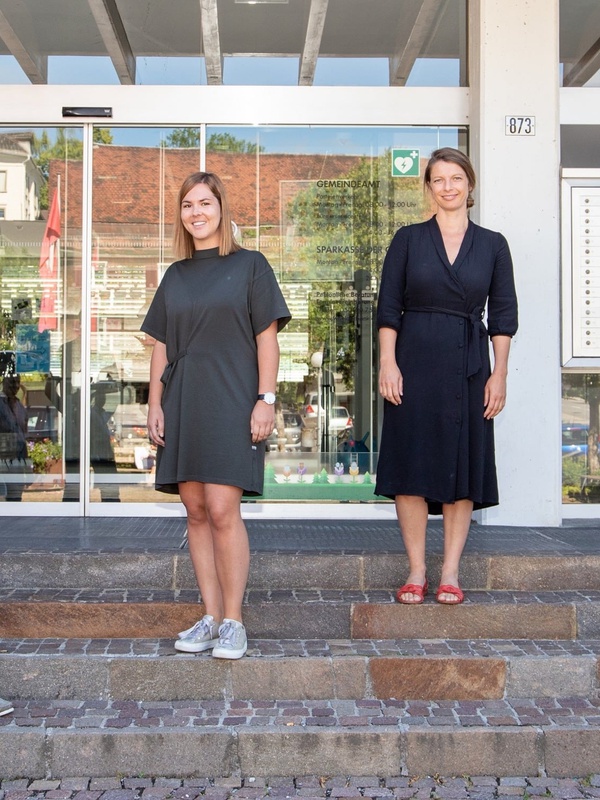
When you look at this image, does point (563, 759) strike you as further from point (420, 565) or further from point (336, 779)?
point (420, 565)

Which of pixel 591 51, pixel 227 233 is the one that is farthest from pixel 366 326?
pixel 227 233

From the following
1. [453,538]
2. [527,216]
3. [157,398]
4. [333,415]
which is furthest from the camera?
[333,415]

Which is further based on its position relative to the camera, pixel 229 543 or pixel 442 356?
pixel 442 356

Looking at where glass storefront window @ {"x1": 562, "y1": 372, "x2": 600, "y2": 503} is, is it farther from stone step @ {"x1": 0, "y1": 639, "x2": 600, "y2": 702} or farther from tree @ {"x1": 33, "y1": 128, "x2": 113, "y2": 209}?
tree @ {"x1": 33, "y1": 128, "x2": 113, "y2": 209}

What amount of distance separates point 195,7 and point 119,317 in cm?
219

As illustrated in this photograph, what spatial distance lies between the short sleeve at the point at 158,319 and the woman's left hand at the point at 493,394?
1429mm

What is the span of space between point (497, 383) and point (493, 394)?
0.05 metres

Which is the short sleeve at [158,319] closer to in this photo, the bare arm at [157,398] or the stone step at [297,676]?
the bare arm at [157,398]

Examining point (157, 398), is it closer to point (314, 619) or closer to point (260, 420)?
point (260, 420)

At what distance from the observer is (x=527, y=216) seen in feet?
19.6

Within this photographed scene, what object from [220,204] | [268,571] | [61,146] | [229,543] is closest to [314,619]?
[268,571]

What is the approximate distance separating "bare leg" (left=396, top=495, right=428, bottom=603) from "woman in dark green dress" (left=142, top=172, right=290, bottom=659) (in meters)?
0.76

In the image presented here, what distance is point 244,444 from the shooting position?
12.3ft

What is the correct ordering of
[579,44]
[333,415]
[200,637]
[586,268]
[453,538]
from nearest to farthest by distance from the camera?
[200,637] < [453,538] < [586,268] < [579,44] < [333,415]
